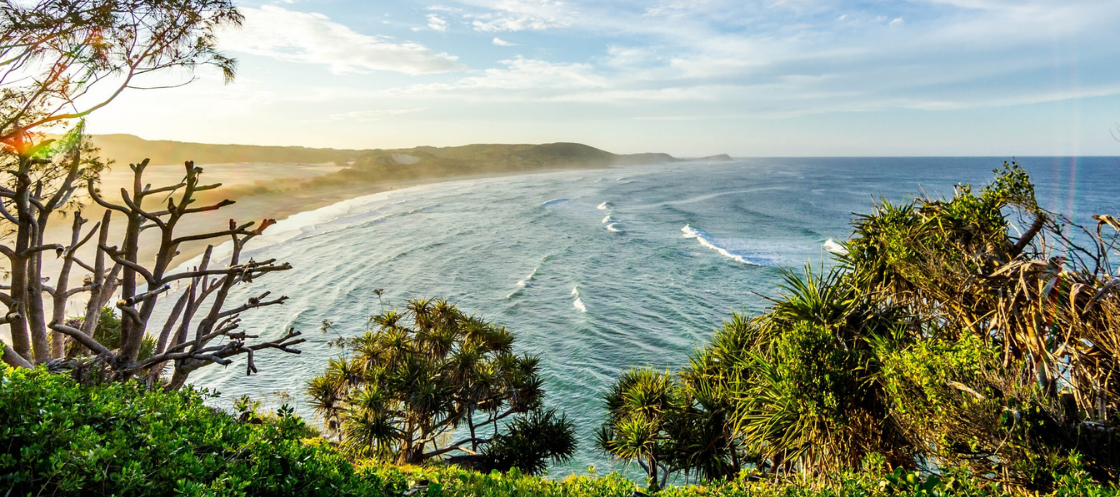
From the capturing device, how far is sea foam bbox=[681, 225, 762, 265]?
36.8 m

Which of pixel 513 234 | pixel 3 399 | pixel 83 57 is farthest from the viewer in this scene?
pixel 513 234

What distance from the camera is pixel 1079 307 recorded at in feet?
20.0

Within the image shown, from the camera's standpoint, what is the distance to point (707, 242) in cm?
4256

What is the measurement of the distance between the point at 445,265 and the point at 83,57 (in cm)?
2743

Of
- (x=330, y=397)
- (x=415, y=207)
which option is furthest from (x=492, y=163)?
(x=330, y=397)

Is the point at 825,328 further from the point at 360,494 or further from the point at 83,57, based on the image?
the point at 83,57

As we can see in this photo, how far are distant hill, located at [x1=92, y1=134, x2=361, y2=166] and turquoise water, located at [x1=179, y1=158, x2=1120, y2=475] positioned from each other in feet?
106

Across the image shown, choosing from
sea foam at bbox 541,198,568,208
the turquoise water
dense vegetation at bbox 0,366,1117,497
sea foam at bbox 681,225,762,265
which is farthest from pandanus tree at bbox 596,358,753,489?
sea foam at bbox 541,198,568,208

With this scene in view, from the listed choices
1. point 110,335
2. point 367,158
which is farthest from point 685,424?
point 367,158

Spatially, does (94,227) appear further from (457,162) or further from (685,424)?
(457,162)

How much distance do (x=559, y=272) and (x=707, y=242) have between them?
14455mm

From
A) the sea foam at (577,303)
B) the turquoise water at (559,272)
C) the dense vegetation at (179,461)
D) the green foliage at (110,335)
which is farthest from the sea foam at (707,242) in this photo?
the dense vegetation at (179,461)

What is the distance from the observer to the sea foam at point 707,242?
121 feet

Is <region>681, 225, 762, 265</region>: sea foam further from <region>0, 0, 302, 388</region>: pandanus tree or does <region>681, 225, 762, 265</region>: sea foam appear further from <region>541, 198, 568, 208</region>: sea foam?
<region>0, 0, 302, 388</region>: pandanus tree
